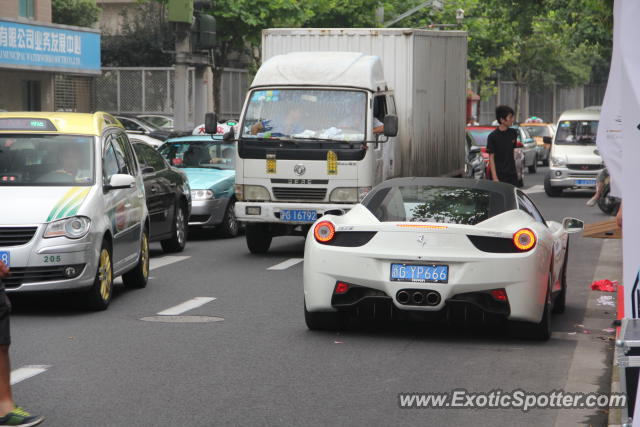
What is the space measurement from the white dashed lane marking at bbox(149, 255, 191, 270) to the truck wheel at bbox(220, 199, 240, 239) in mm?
2597

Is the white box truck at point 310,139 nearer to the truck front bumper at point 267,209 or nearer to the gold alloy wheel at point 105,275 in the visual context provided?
the truck front bumper at point 267,209

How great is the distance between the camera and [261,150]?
16531 mm

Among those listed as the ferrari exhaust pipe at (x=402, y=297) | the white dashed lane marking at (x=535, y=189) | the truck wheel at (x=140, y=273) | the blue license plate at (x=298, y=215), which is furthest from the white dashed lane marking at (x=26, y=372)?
the white dashed lane marking at (x=535, y=189)

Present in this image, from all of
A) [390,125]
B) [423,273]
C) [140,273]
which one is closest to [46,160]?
[140,273]

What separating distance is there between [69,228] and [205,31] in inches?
592

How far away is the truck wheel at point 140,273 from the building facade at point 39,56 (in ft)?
72.7

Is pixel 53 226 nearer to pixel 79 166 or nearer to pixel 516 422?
pixel 79 166

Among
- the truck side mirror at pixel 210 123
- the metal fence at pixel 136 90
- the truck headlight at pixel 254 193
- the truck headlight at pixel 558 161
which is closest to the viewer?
the truck headlight at pixel 254 193

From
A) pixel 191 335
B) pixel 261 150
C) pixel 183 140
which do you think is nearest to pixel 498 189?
pixel 191 335

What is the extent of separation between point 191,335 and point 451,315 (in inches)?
78.2

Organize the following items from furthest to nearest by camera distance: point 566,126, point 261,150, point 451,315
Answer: point 566,126
point 261,150
point 451,315

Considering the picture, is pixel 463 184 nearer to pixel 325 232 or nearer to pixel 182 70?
pixel 325 232

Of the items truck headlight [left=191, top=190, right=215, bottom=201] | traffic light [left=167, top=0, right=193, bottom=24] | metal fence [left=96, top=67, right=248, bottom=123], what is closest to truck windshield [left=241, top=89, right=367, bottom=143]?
truck headlight [left=191, top=190, right=215, bottom=201]

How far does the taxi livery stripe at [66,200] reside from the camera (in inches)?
435
